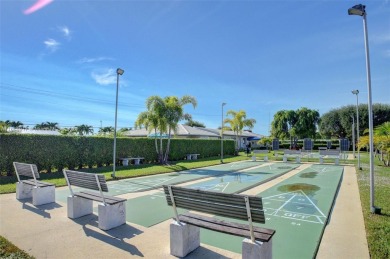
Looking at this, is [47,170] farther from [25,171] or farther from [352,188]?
[352,188]

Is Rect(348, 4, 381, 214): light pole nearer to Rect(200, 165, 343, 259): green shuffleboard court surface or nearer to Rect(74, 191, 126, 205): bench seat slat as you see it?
Rect(200, 165, 343, 259): green shuffleboard court surface

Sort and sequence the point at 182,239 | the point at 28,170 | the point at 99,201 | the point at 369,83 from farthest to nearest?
the point at 28,170, the point at 369,83, the point at 99,201, the point at 182,239

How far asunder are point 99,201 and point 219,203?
293 centimetres

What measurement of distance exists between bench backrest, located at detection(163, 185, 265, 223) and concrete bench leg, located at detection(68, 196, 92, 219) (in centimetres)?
276

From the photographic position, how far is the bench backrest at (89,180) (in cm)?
530

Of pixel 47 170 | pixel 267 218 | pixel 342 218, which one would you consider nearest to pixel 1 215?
pixel 267 218

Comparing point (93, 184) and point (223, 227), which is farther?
point (93, 184)

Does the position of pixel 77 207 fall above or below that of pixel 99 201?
below

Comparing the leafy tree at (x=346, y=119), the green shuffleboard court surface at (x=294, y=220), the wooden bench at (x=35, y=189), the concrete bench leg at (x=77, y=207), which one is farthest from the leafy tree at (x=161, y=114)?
the leafy tree at (x=346, y=119)

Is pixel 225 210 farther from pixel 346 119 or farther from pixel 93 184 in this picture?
pixel 346 119

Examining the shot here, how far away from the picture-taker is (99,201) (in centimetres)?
543

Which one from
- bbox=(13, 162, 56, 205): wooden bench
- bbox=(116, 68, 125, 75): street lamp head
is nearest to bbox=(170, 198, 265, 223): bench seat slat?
bbox=(13, 162, 56, 205): wooden bench

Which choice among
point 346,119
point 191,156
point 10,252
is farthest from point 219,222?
point 346,119

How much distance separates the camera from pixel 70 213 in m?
5.86
